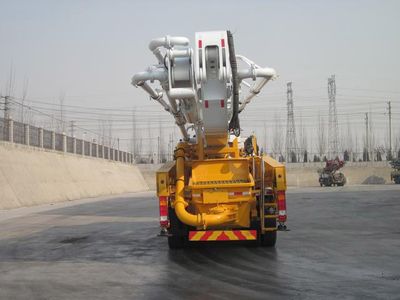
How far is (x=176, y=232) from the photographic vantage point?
1114 centimetres

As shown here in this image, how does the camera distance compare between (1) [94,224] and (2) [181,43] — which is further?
(1) [94,224]

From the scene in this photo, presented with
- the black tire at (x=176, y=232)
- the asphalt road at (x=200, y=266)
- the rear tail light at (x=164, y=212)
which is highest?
the rear tail light at (x=164, y=212)

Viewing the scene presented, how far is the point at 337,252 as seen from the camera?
35.0ft

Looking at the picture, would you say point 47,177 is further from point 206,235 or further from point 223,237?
point 223,237

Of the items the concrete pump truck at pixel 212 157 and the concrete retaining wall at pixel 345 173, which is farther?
the concrete retaining wall at pixel 345 173

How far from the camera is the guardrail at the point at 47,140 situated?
31375 mm

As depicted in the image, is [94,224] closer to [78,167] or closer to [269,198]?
[269,198]

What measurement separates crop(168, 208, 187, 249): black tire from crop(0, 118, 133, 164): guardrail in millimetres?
22422

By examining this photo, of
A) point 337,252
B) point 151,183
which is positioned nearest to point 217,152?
point 337,252

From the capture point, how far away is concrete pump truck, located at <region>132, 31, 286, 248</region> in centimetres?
826

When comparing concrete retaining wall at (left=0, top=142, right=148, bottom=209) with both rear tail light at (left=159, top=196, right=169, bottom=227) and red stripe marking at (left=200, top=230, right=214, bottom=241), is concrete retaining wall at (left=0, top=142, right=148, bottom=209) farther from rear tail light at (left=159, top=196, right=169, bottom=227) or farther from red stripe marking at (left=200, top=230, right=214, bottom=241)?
red stripe marking at (left=200, top=230, right=214, bottom=241)

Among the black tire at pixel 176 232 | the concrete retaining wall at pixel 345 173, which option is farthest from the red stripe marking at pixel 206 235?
the concrete retaining wall at pixel 345 173

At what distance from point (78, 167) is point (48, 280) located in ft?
112

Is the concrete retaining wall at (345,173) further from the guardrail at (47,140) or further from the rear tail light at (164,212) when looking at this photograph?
the rear tail light at (164,212)
